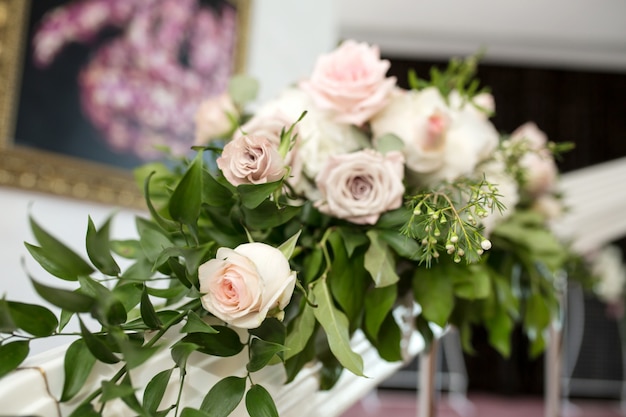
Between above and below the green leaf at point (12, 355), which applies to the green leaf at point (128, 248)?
below

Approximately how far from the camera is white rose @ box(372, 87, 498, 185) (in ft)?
2.08

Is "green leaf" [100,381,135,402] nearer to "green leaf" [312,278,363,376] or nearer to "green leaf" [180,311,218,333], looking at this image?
"green leaf" [180,311,218,333]

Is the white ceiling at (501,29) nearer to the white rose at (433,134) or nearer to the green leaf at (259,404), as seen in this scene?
the white rose at (433,134)

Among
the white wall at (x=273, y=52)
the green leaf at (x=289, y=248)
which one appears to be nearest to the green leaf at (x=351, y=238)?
the green leaf at (x=289, y=248)

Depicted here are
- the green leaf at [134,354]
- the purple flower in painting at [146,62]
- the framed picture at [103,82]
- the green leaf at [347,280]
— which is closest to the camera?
the green leaf at [134,354]

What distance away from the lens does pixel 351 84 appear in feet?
2.02

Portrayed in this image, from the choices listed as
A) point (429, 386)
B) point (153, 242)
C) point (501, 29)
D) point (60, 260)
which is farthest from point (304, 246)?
point (501, 29)

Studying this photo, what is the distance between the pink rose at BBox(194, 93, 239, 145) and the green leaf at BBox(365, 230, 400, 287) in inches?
12.4

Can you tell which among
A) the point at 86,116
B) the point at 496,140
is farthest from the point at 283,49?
the point at 496,140

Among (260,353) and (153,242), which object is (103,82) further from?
(260,353)

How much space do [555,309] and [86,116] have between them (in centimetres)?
133

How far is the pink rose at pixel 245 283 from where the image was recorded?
0.38 m

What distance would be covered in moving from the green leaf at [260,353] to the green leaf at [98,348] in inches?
3.8

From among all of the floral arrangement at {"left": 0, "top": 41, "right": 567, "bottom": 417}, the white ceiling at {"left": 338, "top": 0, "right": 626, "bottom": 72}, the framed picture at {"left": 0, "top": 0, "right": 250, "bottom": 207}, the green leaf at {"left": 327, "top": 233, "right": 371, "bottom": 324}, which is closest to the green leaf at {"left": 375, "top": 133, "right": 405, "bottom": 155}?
the floral arrangement at {"left": 0, "top": 41, "right": 567, "bottom": 417}
